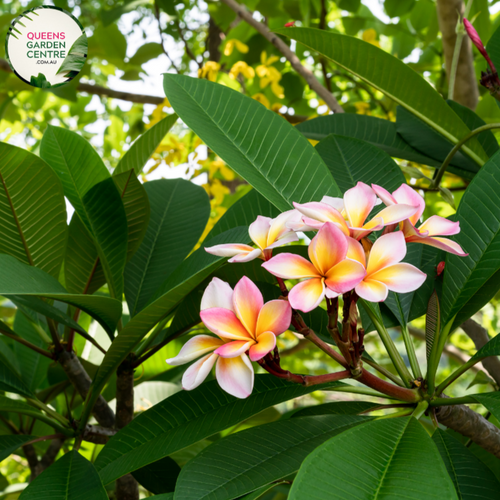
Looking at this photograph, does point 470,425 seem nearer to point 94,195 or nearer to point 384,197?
point 384,197

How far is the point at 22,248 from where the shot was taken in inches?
26.5

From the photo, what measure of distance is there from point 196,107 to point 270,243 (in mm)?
298

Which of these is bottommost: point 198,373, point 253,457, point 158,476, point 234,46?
point 158,476

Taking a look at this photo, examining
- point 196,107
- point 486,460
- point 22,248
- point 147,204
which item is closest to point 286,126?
point 196,107

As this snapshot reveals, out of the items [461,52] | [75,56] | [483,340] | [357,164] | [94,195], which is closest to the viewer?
[94,195]

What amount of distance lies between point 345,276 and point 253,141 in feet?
1.05

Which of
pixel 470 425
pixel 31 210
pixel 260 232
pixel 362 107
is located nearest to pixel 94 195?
pixel 31 210

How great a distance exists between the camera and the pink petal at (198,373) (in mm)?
368

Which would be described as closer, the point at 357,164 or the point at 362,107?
the point at 357,164

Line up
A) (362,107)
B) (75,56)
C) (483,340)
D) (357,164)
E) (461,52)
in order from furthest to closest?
(362,107)
(75,56)
(461,52)
(483,340)
(357,164)

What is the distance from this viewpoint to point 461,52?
1.15 metres

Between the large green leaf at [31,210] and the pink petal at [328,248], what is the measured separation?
1.38 feet

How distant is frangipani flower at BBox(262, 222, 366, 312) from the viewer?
36cm

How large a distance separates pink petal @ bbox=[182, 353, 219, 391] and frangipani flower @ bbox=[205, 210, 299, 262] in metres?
0.09
